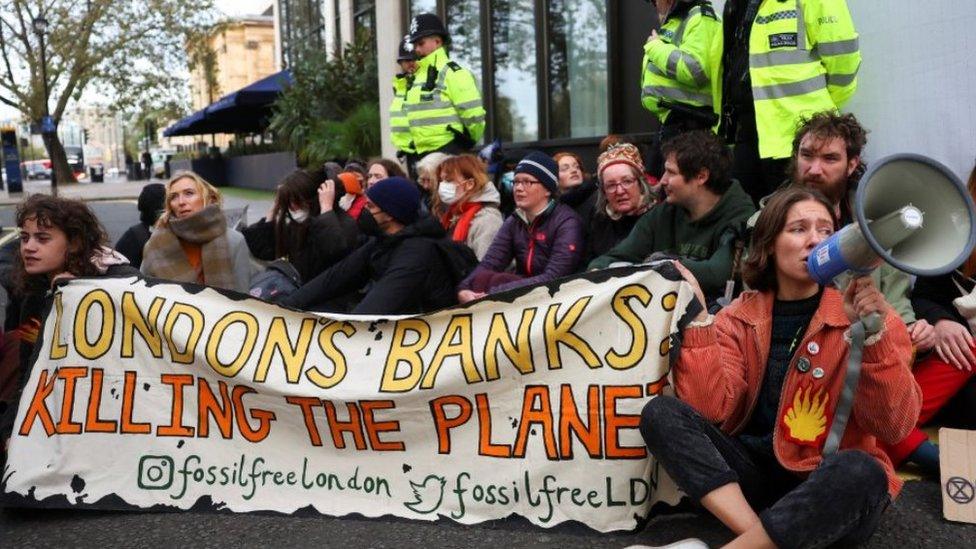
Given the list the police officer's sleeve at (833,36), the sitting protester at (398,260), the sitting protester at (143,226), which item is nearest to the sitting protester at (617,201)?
the sitting protester at (398,260)

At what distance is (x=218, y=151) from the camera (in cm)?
3136

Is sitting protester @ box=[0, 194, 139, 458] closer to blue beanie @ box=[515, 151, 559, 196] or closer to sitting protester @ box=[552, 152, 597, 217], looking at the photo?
blue beanie @ box=[515, 151, 559, 196]

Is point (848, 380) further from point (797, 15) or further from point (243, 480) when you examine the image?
point (797, 15)

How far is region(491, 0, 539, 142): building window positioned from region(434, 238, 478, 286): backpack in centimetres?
553

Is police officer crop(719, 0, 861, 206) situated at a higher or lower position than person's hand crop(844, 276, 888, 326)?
higher

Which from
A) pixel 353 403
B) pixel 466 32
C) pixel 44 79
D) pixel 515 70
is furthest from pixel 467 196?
pixel 44 79

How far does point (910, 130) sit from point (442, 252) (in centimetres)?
265

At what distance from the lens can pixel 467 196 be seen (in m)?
6.24

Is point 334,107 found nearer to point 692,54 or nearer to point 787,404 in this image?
point 692,54

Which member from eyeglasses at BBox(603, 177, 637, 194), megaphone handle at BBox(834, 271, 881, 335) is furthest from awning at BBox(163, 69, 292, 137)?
megaphone handle at BBox(834, 271, 881, 335)

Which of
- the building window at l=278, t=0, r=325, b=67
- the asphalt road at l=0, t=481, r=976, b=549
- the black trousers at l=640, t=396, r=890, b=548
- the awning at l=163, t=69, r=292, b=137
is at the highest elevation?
the building window at l=278, t=0, r=325, b=67

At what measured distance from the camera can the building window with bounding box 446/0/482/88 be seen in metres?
11.9

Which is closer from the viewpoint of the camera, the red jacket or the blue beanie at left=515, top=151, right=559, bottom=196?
the red jacket

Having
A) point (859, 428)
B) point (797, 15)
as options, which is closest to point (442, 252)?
point (797, 15)
